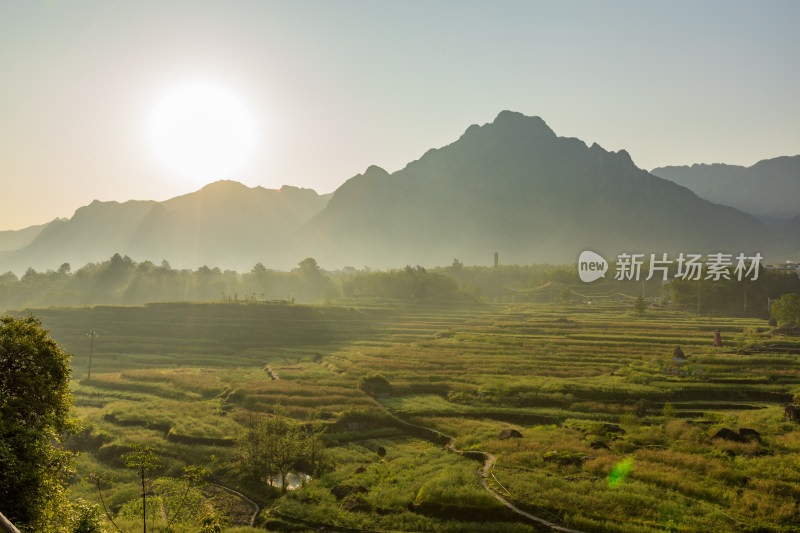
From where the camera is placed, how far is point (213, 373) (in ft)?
249

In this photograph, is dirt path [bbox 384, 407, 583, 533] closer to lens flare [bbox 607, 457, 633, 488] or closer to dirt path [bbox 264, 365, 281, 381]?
lens flare [bbox 607, 457, 633, 488]

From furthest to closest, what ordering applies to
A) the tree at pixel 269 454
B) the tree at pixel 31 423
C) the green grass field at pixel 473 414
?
the tree at pixel 269 454 → the green grass field at pixel 473 414 → the tree at pixel 31 423

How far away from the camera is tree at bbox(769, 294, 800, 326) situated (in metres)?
97.4

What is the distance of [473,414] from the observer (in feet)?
171

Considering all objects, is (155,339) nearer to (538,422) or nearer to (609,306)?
(538,422)

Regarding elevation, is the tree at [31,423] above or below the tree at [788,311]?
below

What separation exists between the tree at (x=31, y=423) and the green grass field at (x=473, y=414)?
8.77 metres

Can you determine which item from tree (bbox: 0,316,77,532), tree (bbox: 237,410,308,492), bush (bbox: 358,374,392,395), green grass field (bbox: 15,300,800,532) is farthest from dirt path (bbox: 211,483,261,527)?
bush (bbox: 358,374,392,395)

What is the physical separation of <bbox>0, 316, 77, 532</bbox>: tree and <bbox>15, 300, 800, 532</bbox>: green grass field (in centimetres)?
877

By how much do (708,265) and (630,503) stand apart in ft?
447

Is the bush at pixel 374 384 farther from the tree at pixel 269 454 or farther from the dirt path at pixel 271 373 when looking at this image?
the tree at pixel 269 454

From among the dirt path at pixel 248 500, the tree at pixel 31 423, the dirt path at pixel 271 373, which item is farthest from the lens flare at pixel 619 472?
the dirt path at pixel 271 373

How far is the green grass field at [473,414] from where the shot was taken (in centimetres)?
2950

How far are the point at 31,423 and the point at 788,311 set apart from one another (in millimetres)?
121024
